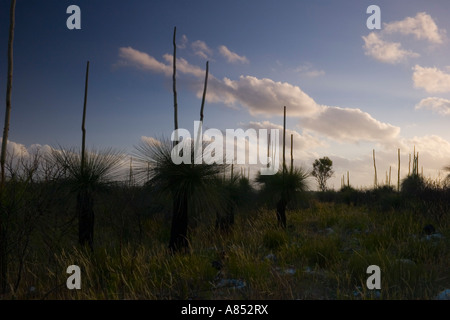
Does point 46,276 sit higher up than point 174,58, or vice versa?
point 174,58

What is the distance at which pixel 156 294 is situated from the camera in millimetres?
5340

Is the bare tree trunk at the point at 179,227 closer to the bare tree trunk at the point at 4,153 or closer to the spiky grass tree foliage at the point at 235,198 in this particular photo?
the spiky grass tree foliage at the point at 235,198

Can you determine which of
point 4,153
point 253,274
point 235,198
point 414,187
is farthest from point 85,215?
point 414,187

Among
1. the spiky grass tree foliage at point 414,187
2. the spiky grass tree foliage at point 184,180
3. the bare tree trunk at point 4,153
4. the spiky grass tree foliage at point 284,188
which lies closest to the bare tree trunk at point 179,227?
the spiky grass tree foliage at point 184,180

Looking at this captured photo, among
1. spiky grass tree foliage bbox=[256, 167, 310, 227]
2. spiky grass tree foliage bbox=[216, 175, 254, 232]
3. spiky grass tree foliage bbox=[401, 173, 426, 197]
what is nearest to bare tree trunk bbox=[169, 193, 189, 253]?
spiky grass tree foliage bbox=[216, 175, 254, 232]

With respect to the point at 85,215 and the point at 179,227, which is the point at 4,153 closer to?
the point at 85,215

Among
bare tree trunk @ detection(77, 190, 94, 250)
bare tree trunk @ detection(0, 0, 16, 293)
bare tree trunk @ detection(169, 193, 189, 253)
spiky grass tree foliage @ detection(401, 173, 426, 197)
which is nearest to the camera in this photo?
bare tree trunk @ detection(0, 0, 16, 293)

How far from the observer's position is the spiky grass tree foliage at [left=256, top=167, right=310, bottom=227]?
40.6ft

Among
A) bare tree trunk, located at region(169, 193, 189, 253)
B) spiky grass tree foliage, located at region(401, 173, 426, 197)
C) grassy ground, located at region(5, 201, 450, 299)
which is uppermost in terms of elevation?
spiky grass tree foliage, located at region(401, 173, 426, 197)

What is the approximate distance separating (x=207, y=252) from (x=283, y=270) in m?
2.42

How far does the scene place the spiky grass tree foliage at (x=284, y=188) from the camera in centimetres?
1238

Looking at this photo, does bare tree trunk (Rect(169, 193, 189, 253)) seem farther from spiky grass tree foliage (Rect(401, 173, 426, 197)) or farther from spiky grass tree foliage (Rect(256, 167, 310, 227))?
spiky grass tree foliage (Rect(401, 173, 426, 197))

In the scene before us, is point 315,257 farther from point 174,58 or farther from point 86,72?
point 86,72
